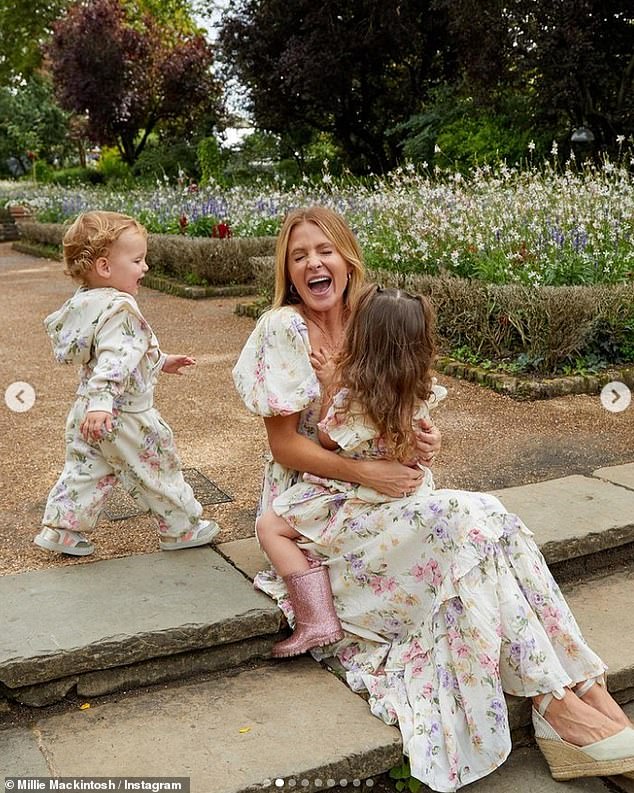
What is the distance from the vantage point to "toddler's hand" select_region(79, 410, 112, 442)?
8.66 feet

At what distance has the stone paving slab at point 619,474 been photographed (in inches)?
145

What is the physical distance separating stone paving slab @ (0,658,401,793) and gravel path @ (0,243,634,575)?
0.75 meters

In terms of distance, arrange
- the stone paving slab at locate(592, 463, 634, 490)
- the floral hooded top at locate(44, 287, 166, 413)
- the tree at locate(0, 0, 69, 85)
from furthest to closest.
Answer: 1. the tree at locate(0, 0, 69, 85)
2. the stone paving slab at locate(592, 463, 634, 490)
3. the floral hooded top at locate(44, 287, 166, 413)

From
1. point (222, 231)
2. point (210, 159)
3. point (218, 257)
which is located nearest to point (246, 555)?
point (218, 257)

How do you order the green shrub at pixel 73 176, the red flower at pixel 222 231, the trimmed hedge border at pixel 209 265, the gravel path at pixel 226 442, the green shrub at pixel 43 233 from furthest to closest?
the green shrub at pixel 73 176, the green shrub at pixel 43 233, the red flower at pixel 222 231, the trimmed hedge border at pixel 209 265, the gravel path at pixel 226 442

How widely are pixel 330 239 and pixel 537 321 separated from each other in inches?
115

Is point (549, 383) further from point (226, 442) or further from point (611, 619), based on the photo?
point (611, 619)

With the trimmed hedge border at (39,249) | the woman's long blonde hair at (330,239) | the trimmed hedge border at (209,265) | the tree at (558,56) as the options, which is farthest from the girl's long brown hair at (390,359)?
the tree at (558,56)

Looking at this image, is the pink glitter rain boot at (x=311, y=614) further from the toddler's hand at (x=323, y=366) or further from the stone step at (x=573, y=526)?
the toddler's hand at (x=323, y=366)

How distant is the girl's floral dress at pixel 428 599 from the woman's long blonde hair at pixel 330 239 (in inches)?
6.0

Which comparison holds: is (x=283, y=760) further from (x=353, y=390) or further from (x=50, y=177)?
(x=50, y=177)

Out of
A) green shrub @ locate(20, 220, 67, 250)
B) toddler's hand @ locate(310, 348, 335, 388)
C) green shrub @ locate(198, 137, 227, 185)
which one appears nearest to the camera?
toddler's hand @ locate(310, 348, 335, 388)

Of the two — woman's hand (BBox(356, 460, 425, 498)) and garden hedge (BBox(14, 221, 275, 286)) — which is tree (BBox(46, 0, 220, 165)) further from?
woman's hand (BBox(356, 460, 425, 498))

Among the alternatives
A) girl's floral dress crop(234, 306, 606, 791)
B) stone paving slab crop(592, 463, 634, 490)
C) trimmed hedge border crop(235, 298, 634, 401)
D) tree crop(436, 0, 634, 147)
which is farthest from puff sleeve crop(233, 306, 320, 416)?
tree crop(436, 0, 634, 147)
